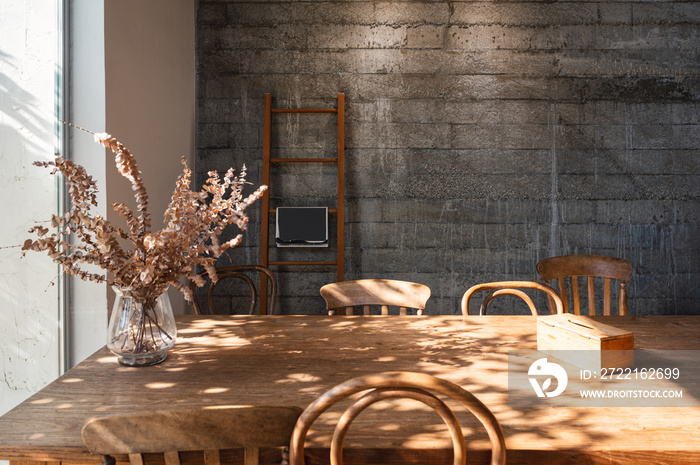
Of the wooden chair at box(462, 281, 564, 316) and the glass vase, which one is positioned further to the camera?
the wooden chair at box(462, 281, 564, 316)

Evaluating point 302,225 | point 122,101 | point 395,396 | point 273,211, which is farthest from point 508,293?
point 122,101

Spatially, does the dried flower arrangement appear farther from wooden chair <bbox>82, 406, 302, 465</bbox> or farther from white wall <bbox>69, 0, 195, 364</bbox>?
white wall <bbox>69, 0, 195, 364</bbox>

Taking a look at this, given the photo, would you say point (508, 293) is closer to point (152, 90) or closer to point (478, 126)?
point (478, 126)

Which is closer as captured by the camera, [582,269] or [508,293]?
[508,293]

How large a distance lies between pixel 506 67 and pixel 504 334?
2.11 metres

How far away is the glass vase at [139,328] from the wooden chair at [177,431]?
23.5 inches

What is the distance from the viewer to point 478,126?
3197mm

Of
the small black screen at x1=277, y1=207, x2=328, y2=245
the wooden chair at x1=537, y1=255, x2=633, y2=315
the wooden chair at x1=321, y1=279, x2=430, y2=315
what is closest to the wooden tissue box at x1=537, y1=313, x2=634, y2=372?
the wooden chair at x1=321, y1=279, x2=430, y2=315

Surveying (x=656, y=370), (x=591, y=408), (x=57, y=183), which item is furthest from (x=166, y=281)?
(x=656, y=370)

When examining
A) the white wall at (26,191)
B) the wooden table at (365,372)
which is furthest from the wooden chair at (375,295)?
the white wall at (26,191)

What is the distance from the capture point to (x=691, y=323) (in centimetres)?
179

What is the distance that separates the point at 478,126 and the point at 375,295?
1.64 meters

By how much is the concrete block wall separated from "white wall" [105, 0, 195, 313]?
0.64 ft

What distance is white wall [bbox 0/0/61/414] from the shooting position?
6.01 ft
